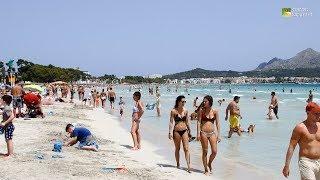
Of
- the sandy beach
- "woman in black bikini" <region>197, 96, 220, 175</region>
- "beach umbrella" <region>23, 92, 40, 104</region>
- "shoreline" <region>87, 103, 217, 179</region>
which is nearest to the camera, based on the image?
the sandy beach

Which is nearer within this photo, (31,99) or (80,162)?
(80,162)

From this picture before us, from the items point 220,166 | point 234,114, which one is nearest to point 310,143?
point 220,166

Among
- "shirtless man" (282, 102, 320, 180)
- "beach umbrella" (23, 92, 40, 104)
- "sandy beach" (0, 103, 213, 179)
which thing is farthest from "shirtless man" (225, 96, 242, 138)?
"shirtless man" (282, 102, 320, 180)

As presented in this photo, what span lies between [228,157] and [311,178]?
6.31m

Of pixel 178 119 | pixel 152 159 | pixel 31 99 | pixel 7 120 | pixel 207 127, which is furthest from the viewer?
pixel 31 99

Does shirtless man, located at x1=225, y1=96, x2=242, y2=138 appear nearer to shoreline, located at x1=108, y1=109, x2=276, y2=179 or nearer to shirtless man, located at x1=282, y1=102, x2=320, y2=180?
shoreline, located at x1=108, y1=109, x2=276, y2=179

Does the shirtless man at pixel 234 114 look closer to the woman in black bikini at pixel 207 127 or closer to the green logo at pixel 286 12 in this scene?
the woman in black bikini at pixel 207 127

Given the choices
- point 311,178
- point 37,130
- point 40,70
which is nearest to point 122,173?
point 311,178

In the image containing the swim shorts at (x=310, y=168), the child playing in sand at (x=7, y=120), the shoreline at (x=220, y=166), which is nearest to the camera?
the swim shorts at (x=310, y=168)

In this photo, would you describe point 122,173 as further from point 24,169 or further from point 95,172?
point 24,169

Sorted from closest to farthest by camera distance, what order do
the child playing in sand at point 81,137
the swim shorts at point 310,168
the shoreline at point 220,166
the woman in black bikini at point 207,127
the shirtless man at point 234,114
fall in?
the swim shorts at point 310,168 < the woman in black bikini at point 207,127 < the shoreline at point 220,166 < the child playing in sand at point 81,137 < the shirtless man at point 234,114

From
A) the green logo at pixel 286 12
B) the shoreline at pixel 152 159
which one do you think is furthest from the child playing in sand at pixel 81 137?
the green logo at pixel 286 12

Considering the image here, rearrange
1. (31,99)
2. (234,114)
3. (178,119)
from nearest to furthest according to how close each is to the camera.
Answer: (178,119) < (234,114) < (31,99)

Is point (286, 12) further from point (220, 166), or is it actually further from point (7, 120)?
point (7, 120)
